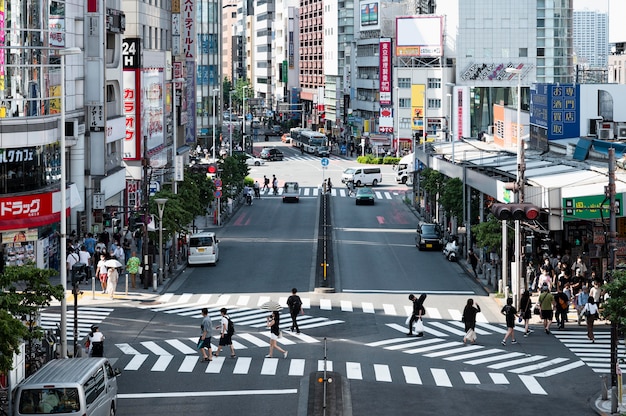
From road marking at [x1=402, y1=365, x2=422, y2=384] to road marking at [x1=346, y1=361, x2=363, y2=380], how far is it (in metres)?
1.28

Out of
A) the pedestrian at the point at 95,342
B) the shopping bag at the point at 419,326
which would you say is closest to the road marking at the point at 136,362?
the pedestrian at the point at 95,342

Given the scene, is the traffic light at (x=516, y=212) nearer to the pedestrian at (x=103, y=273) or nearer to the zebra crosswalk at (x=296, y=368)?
the zebra crosswalk at (x=296, y=368)

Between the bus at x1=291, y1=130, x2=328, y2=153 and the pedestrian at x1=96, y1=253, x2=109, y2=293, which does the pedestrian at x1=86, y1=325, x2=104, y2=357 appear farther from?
the bus at x1=291, y1=130, x2=328, y2=153

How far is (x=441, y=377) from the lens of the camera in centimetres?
3344

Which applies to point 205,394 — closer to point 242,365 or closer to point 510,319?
point 242,365

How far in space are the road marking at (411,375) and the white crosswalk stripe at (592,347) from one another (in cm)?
527

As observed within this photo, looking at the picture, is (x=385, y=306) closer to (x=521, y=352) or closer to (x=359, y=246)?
(x=521, y=352)

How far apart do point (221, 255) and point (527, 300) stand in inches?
1068

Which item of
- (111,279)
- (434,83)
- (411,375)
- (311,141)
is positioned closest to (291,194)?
(111,279)

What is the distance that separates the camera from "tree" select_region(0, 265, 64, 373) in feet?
78.0

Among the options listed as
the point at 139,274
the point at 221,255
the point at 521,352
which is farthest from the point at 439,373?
the point at 221,255

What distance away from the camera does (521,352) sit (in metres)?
37.4

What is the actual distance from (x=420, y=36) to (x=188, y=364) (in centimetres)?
12465

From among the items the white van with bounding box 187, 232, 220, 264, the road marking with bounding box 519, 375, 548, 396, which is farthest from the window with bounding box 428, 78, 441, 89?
the road marking with bounding box 519, 375, 548, 396
